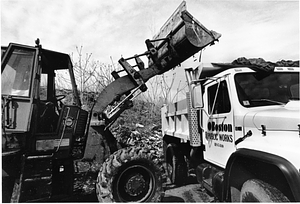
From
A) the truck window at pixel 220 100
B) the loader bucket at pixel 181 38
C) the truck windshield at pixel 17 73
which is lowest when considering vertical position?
the truck window at pixel 220 100

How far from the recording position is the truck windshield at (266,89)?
3.55 metres

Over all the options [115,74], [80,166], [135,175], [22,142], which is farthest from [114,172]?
[115,74]

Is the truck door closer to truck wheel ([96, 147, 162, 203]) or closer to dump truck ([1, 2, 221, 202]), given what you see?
dump truck ([1, 2, 221, 202])

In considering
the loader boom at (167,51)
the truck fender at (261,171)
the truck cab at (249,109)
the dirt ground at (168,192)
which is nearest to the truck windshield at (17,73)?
the loader boom at (167,51)

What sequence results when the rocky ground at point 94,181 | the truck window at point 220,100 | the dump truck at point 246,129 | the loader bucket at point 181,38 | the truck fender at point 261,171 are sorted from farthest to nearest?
the rocky ground at point 94,181, the loader bucket at point 181,38, the truck window at point 220,100, the dump truck at point 246,129, the truck fender at point 261,171

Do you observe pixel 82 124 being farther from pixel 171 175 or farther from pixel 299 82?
pixel 299 82

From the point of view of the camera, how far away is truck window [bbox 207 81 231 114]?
3789 millimetres

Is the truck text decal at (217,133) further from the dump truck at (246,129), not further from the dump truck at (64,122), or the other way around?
the dump truck at (64,122)

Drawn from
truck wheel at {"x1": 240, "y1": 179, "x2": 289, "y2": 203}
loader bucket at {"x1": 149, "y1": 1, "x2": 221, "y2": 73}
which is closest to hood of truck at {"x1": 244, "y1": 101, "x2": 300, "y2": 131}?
truck wheel at {"x1": 240, "y1": 179, "x2": 289, "y2": 203}

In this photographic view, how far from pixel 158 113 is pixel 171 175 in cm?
744

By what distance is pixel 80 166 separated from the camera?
424 cm

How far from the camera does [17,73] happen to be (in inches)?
132

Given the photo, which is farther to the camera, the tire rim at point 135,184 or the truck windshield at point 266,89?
the tire rim at point 135,184

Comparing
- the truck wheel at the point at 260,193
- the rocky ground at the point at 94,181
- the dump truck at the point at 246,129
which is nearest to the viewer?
the truck wheel at the point at 260,193
